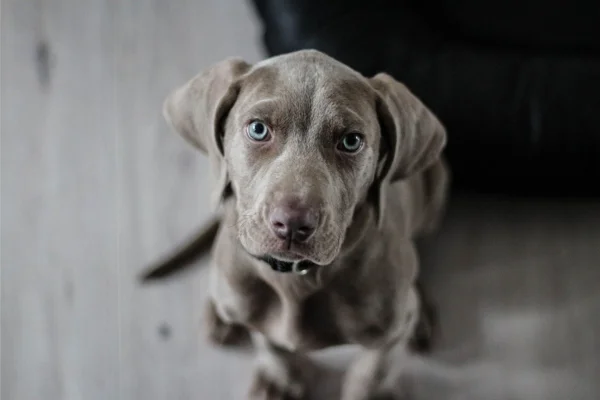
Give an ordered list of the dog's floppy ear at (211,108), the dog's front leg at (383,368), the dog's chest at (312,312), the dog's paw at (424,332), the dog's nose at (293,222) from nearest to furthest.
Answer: the dog's nose at (293,222), the dog's floppy ear at (211,108), the dog's chest at (312,312), the dog's front leg at (383,368), the dog's paw at (424,332)

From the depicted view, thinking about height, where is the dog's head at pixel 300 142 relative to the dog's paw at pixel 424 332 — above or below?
above

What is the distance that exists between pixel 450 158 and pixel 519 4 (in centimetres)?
49

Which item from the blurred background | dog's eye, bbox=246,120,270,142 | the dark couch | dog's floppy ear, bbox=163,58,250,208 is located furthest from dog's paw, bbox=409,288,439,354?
dog's eye, bbox=246,120,270,142

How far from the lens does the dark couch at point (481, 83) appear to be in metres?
1.75

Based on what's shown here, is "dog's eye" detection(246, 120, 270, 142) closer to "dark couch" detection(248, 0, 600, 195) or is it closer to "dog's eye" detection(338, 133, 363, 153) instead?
"dog's eye" detection(338, 133, 363, 153)

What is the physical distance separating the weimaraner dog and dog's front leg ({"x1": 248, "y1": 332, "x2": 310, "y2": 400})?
0.10 metres

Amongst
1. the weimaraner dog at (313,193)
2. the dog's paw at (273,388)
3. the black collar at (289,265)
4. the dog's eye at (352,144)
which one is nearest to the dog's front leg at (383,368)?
the weimaraner dog at (313,193)

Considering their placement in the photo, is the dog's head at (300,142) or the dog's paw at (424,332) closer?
the dog's head at (300,142)

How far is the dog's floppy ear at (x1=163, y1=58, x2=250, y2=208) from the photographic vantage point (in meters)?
1.20

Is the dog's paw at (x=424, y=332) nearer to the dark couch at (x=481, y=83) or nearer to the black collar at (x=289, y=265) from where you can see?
the dark couch at (x=481, y=83)

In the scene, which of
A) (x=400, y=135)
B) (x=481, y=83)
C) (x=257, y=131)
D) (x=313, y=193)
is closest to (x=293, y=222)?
(x=313, y=193)

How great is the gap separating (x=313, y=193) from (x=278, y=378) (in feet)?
2.46

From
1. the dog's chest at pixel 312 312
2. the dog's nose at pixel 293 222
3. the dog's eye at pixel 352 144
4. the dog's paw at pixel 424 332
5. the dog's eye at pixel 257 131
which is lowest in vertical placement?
the dog's paw at pixel 424 332

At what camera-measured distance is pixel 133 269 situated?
6.25 ft
